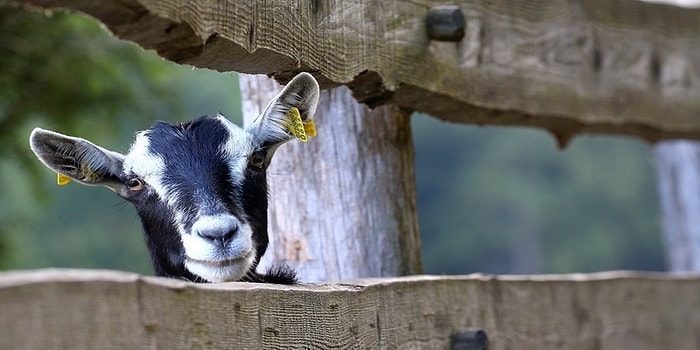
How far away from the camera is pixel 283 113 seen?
15.9 feet

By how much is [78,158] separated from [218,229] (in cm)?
94

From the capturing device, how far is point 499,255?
4359cm

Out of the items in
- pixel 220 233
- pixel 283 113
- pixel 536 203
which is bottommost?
pixel 220 233

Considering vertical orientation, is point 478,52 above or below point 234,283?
above

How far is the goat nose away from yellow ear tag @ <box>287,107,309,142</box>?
489mm

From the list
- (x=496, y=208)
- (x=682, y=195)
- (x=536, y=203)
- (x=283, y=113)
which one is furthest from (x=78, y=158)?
(x=536, y=203)

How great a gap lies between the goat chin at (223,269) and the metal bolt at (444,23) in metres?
1.28

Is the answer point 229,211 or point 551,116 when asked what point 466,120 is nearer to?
point 551,116

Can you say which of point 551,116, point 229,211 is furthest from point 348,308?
point 551,116

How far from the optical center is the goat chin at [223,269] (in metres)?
4.41

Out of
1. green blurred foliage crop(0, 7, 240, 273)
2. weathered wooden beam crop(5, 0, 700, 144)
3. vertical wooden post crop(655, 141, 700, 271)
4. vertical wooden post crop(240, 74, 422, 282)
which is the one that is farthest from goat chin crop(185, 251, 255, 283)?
vertical wooden post crop(655, 141, 700, 271)

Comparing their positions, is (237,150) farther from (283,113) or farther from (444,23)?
(444,23)

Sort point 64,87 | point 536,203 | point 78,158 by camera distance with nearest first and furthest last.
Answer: point 78,158 < point 64,87 < point 536,203

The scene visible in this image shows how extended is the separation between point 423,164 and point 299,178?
42.3 meters
